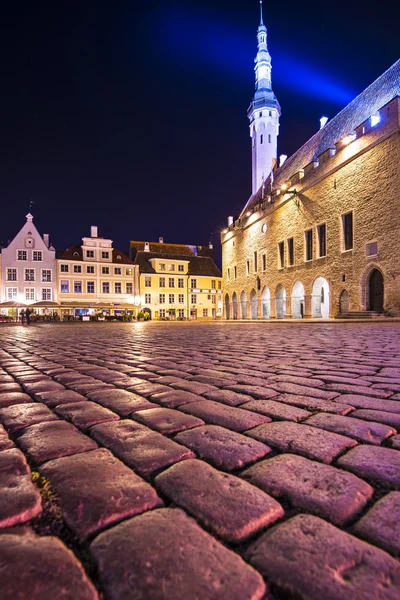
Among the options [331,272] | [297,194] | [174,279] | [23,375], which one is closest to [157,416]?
[23,375]

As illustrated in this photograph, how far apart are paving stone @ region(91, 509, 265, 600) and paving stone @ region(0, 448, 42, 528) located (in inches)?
11.2

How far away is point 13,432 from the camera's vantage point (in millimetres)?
1725

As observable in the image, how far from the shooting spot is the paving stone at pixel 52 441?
4.71ft

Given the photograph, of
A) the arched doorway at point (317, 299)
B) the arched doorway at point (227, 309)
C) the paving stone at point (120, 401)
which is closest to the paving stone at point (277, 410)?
the paving stone at point (120, 401)

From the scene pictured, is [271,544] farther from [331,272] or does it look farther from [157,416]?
[331,272]

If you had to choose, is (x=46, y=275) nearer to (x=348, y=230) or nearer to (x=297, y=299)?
(x=297, y=299)

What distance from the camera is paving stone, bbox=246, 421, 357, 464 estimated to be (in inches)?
55.7

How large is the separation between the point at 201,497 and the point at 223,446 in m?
0.43

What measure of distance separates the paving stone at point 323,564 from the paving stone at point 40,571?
0.40m

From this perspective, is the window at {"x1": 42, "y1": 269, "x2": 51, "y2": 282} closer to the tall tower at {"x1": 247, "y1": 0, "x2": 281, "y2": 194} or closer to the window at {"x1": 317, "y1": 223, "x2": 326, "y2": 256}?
the tall tower at {"x1": 247, "y1": 0, "x2": 281, "y2": 194}

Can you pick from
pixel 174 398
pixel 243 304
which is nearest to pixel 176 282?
pixel 243 304

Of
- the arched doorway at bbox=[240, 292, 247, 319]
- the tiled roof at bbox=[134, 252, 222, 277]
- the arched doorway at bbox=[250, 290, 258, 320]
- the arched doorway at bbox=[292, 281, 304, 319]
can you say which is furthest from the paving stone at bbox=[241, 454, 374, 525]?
the tiled roof at bbox=[134, 252, 222, 277]

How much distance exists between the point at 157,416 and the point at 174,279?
145 feet

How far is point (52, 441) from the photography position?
157 centimetres
